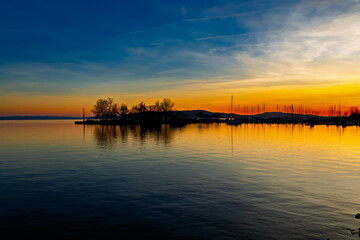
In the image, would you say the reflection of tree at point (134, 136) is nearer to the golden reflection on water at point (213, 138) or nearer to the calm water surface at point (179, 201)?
the golden reflection on water at point (213, 138)

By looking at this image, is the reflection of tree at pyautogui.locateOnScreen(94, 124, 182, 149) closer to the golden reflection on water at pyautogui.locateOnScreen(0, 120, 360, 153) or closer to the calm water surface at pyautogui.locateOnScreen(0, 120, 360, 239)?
the golden reflection on water at pyautogui.locateOnScreen(0, 120, 360, 153)

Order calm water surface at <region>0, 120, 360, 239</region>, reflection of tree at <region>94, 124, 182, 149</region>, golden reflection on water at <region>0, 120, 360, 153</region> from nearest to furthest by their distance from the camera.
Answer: calm water surface at <region>0, 120, 360, 239</region>
golden reflection on water at <region>0, 120, 360, 153</region>
reflection of tree at <region>94, 124, 182, 149</region>

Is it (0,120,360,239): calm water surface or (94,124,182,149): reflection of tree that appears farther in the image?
(94,124,182,149): reflection of tree

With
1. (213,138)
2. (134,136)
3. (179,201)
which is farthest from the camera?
(134,136)

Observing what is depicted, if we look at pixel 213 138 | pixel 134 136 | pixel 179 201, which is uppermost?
pixel 134 136

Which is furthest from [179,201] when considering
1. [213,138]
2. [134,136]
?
[134,136]

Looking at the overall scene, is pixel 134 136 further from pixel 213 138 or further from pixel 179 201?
pixel 179 201

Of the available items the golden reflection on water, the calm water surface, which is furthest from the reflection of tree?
the calm water surface

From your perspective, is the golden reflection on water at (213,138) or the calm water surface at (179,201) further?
the golden reflection on water at (213,138)

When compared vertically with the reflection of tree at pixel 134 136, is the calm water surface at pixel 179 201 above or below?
below

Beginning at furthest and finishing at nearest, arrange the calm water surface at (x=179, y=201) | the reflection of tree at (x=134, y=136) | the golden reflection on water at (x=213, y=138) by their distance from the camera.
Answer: the reflection of tree at (x=134, y=136)
the golden reflection on water at (x=213, y=138)
the calm water surface at (x=179, y=201)

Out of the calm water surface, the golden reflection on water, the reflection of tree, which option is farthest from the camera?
the reflection of tree

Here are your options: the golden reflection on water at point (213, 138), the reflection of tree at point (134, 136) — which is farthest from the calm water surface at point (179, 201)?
the reflection of tree at point (134, 136)

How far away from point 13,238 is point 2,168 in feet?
67.4
